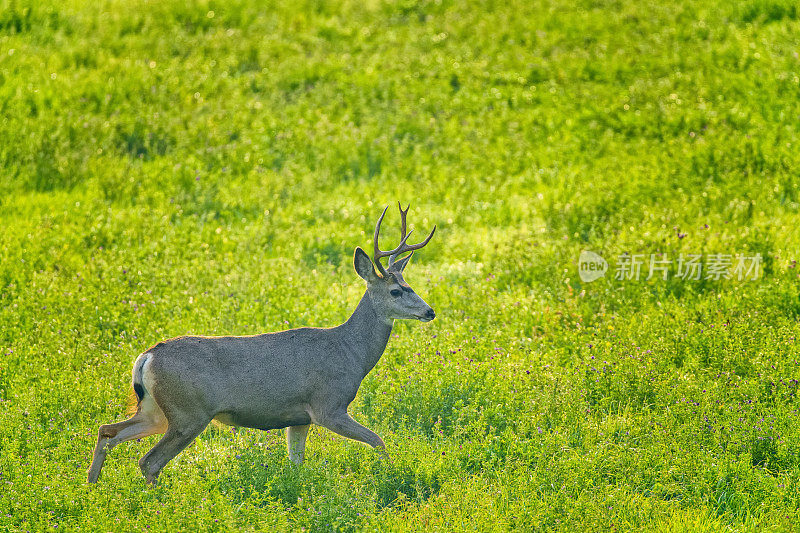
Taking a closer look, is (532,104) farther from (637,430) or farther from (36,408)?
(36,408)

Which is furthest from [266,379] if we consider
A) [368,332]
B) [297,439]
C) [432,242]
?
[432,242]

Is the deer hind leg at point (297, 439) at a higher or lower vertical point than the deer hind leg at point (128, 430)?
lower

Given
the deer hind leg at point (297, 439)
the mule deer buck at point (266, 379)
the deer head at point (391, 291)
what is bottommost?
the deer hind leg at point (297, 439)

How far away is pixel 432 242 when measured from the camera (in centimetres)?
1486

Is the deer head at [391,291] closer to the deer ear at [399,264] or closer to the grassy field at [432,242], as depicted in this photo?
the deer ear at [399,264]

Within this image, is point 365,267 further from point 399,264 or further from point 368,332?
point 368,332

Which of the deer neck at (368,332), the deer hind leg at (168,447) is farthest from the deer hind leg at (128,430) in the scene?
the deer neck at (368,332)

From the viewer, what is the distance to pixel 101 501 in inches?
301

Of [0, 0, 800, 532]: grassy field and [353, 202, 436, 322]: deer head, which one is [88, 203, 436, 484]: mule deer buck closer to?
[353, 202, 436, 322]: deer head

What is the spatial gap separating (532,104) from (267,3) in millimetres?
8084

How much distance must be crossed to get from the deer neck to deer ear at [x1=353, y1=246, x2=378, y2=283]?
220 mm

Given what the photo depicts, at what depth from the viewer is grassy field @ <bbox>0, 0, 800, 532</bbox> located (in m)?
8.47

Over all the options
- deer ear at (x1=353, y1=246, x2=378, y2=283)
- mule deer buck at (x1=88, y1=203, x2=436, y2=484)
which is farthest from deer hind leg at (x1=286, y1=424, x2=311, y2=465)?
deer ear at (x1=353, y1=246, x2=378, y2=283)

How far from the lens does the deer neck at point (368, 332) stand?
8.95m
